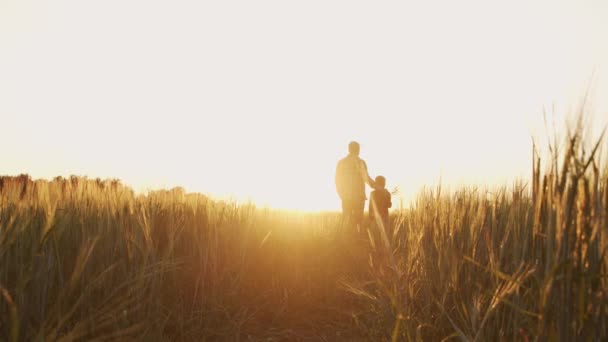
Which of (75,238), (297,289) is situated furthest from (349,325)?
(75,238)

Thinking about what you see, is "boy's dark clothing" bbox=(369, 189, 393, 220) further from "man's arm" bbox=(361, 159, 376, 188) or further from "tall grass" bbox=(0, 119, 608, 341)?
"tall grass" bbox=(0, 119, 608, 341)

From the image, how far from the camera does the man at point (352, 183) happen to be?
325 inches

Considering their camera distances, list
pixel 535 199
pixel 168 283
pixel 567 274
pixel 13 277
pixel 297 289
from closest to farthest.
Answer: pixel 567 274, pixel 535 199, pixel 13 277, pixel 168 283, pixel 297 289

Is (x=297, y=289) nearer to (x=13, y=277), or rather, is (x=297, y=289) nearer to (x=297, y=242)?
(x=297, y=242)

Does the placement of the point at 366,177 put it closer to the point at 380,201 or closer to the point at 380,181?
the point at 380,201

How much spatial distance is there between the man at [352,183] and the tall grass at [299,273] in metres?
3.21

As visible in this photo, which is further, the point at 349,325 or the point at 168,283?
the point at 349,325

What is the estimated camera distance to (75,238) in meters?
2.77

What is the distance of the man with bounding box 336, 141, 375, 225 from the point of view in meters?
8.25

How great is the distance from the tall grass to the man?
3211 millimetres

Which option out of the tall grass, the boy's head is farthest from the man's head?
the tall grass

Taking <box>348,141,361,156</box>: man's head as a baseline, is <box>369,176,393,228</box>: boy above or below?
below

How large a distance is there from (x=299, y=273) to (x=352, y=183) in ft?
13.2

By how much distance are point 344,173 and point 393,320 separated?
5.59 m
